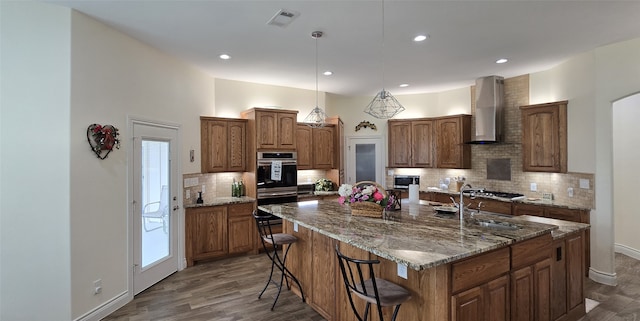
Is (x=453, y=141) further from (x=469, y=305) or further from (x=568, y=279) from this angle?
(x=469, y=305)

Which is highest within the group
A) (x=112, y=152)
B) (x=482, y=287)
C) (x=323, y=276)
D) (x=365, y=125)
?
(x=365, y=125)

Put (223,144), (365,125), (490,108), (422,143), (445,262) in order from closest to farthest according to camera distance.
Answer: (445,262), (223,144), (490,108), (422,143), (365,125)

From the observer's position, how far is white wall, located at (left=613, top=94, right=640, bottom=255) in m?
5.07

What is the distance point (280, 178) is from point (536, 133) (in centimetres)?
433

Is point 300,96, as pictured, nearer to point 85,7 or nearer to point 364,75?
point 364,75

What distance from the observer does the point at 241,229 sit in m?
5.23

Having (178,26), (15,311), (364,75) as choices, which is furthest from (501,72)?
(15,311)

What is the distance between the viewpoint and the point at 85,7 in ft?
9.66

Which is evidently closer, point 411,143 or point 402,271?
point 402,271

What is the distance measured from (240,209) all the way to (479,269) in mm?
3939

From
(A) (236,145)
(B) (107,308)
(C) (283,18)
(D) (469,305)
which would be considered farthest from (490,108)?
(B) (107,308)

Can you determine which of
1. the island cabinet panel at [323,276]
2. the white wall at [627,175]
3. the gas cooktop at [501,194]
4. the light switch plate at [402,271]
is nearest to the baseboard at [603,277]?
the gas cooktop at [501,194]

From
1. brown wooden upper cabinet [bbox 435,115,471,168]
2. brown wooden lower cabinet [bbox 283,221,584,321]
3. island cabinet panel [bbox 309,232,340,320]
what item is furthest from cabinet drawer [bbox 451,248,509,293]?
brown wooden upper cabinet [bbox 435,115,471,168]

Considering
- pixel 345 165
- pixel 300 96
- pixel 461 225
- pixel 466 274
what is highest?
pixel 300 96
